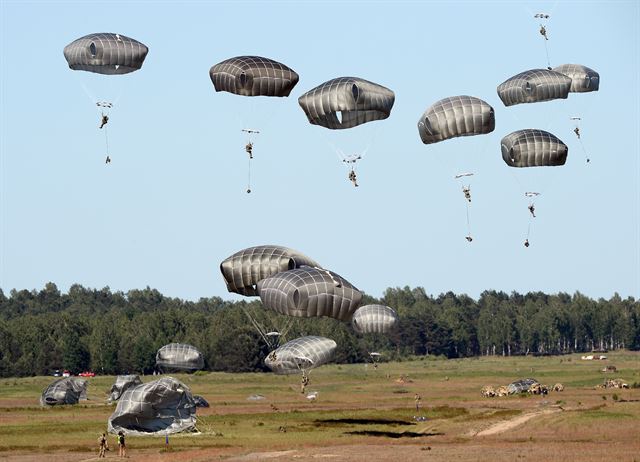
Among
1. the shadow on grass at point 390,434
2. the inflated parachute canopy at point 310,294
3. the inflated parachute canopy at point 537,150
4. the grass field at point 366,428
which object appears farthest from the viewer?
the inflated parachute canopy at point 537,150

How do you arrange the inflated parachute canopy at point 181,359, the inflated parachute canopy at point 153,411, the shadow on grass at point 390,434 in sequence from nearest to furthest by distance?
1. the shadow on grass at point 390,434
2. the inflated parachute canopy at point 153,411
3. the inflated parachute canopy at point 181,359

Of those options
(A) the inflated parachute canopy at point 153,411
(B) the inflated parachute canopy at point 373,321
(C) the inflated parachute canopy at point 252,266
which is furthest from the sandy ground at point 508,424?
(A) the inflated parachute canopy at point 153,411

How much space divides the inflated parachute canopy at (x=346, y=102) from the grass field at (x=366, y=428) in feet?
74.8

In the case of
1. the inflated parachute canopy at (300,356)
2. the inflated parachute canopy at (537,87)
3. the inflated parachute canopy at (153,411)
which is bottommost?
the inflated parachute canopy at (153,411)

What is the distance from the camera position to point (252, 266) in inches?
3428

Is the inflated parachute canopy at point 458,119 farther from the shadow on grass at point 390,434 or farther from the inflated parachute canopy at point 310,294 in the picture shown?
the shadow on grass at point 390,434

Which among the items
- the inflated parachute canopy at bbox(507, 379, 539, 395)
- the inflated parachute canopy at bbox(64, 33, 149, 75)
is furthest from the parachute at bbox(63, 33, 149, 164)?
the inflated parachute canopy at bbox(507, 379, 539, 395)

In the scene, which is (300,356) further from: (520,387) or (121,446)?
(520,387)

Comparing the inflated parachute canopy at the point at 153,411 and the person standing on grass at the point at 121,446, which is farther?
the inflated parachute canopy at the point at 153,411

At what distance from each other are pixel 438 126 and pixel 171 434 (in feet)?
97.1

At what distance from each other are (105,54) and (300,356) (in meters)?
26.7

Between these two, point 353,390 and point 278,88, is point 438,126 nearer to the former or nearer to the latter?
point 278,88

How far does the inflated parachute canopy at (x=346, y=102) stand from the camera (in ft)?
285

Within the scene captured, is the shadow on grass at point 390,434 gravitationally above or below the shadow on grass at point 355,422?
below
